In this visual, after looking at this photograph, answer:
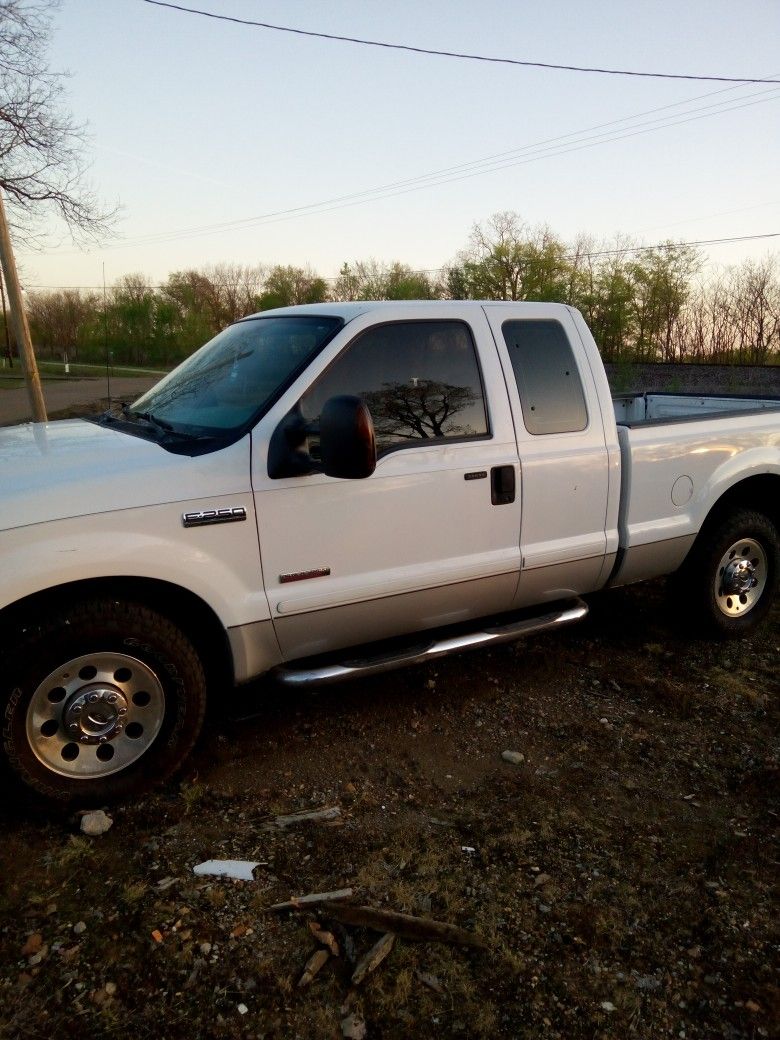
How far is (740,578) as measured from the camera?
4828 mm

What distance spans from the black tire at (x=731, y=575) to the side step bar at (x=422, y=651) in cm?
95

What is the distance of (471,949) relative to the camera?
242 cm

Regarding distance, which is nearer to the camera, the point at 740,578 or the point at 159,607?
the point at 159,607

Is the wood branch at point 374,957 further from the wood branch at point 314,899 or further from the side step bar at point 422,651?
the side step bar at point 422,651

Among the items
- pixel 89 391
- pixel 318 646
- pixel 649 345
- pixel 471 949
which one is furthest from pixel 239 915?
pixel 649 345

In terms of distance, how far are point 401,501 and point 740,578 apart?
2605mm

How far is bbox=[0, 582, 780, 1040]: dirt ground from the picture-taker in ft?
7.24

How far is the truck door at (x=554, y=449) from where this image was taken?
382cm

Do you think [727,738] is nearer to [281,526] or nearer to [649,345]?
[281,526]

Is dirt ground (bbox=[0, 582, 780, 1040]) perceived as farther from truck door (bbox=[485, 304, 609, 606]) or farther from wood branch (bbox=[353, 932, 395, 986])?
truck door (bbox=[485, 304, 609, 606])

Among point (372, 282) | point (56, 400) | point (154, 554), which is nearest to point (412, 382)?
point (154, 554)

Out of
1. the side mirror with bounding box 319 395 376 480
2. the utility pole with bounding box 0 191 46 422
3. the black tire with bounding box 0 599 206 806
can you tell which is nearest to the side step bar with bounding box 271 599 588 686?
the black tire with bounding box 0 599 206 806

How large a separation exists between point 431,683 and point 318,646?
3.67ft

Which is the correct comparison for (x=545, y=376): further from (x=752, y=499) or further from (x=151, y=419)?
(x=151, y=419)
